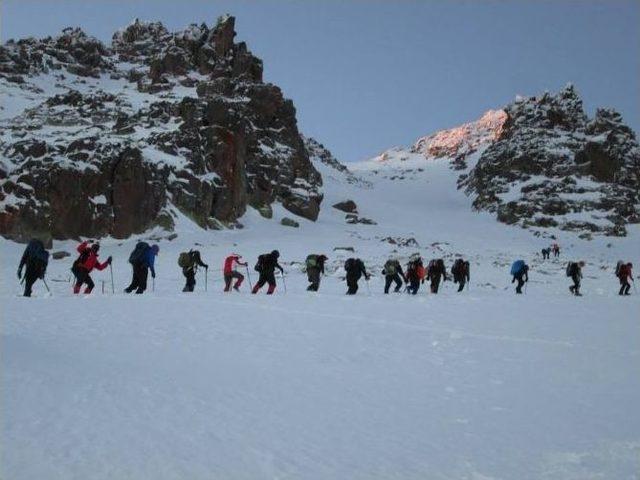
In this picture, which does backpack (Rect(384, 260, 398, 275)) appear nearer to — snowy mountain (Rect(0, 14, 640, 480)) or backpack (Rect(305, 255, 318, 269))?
snowy mountain (Rect(0, 14, 640, 480))

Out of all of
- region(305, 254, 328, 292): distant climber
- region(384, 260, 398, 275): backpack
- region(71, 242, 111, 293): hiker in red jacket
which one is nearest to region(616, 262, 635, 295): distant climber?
region(384, 260, 398, 275): backpack

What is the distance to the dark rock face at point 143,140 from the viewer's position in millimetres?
38750

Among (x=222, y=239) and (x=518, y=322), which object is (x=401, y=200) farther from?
(x=518, y=322)

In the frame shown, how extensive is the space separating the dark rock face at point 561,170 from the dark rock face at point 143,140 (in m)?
37.6

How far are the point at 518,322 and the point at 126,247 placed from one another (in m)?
30.3

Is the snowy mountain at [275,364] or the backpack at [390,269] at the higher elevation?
the backpack at [390,269]

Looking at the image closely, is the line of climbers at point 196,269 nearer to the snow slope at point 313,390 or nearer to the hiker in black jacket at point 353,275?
the hiker in black jacket at point 353,275

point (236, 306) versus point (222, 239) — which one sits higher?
point (222, 239)

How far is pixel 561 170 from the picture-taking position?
90.1 m

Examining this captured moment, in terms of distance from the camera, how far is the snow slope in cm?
431

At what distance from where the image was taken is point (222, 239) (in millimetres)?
42000

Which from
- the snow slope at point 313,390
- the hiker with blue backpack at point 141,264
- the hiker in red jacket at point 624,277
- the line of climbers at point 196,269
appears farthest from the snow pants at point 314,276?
the hiker in red jacket at point 624,277

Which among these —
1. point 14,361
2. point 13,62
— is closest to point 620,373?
point 14,361

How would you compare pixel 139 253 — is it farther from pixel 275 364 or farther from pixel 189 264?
pixel 275 364
